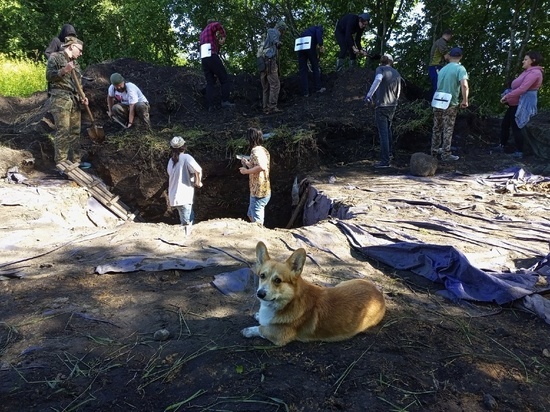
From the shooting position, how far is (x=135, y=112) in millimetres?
→ 9383

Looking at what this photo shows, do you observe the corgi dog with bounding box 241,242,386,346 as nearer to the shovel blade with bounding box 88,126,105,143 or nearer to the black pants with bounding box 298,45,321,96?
the shovel blade with bounding box 88,126,105,143

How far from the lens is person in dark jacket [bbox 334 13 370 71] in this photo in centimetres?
1079

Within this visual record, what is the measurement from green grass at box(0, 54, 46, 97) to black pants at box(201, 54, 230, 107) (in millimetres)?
6271

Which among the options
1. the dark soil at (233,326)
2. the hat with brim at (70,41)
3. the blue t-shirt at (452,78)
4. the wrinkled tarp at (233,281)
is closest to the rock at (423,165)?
the dark soil at (233,326)

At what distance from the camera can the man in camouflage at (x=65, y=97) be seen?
6703 millimetres

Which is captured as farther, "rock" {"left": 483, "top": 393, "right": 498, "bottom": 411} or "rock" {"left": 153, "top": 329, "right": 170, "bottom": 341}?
"rock" {"left": 153, "top": 329, "right": 170, "bottom": 341}

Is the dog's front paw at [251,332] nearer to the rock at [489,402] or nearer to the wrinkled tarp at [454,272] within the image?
the rock at [489,402]

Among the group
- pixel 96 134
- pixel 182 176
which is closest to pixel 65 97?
pixel 96 134

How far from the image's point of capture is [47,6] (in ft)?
56.3

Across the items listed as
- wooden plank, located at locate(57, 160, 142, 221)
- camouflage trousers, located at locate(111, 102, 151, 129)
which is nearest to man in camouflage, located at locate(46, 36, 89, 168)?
wooden plank, located at locate(57, 160, 142, 221)

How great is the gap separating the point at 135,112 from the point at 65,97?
2.40 meters

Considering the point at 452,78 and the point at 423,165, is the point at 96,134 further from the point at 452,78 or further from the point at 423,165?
the point at 452,78

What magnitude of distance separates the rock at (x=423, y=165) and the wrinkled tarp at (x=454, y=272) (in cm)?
388

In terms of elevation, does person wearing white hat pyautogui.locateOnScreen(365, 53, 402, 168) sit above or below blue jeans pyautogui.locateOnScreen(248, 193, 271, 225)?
above
